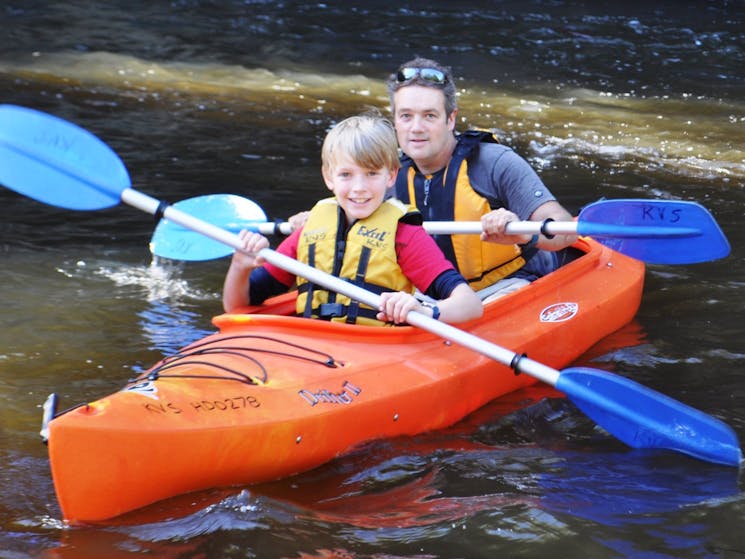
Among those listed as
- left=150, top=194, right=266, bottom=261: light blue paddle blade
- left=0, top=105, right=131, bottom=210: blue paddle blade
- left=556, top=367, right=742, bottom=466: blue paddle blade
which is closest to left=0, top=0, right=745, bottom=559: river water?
left=556, top=367, right=742, bottom=466: blue paddle blade

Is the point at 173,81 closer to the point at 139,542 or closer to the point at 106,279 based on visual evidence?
the point at 106,279

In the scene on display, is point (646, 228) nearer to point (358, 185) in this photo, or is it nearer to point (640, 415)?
point (640, 415)

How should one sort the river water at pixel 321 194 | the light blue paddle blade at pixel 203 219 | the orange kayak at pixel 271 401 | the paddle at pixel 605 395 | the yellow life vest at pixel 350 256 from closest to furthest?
the orange kayak at pixel 271 401 < the river water at pixel 321 194 < the paddle at pixel 605 395 < the yellow life vest at pixel 350 256 < the light blue paddle blade at pixel 203 219

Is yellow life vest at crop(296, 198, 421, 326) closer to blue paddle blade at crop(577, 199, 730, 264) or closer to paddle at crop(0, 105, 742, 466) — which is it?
paddle at crop(0, 105, 742, 466)

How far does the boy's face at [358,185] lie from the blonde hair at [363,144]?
0.07ft

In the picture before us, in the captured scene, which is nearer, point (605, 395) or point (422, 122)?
point (605, 395)

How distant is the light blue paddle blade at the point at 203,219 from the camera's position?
452cm

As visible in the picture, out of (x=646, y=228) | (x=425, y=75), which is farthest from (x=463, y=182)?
(x=646, y=228)

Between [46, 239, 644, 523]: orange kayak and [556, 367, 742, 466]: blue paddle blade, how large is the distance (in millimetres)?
425

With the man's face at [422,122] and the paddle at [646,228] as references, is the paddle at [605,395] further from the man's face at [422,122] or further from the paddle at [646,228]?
the man's face at [422,122]

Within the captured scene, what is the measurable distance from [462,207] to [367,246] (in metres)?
0.73

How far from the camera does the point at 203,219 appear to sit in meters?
4.64

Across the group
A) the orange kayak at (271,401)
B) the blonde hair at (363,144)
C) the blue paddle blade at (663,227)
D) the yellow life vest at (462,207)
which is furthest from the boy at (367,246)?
the blue paddle blade at (663,227)

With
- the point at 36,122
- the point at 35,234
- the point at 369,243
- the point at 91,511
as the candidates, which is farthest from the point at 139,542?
the point at 35,234
